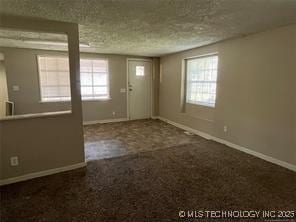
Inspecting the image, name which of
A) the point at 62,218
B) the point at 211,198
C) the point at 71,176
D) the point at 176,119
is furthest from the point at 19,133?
the point at 176,119

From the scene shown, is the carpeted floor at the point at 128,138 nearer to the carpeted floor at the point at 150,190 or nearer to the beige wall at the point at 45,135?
the carpeted floor at the point at 150,190

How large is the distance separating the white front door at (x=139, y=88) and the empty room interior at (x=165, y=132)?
1.67 m

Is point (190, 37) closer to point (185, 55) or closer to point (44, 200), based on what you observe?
Answer: point (185, 55)

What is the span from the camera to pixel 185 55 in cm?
488

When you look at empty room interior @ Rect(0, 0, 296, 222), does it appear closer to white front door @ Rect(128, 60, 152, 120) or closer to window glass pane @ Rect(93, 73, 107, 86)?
window glass pane @ Rect(93, 73, 107, 86)

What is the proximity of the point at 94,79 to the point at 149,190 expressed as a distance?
415cm

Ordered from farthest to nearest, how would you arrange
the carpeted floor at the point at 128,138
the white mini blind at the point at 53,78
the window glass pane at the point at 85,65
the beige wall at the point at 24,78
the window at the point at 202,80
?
the window glass pane at the point at 85,65, the white mini blind at the point at 53,78, the beige wall at the point at 24,78, the window at the point at 202,80, the carpeted floor at the point at 128,138

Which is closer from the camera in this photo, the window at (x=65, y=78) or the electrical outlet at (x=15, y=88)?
the electrical outlet at (x=15, y=88)

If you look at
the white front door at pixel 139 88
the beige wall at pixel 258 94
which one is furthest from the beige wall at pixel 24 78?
the beige wall at pixel 258 94

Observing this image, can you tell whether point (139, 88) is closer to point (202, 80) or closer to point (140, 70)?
point (140, 70)

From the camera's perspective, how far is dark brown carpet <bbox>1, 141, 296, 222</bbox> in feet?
6.24

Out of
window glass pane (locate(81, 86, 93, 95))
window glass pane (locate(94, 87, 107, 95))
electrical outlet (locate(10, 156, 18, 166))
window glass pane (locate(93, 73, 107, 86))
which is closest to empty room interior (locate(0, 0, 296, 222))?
electrical outlet (locate(10, 156, 18, 166))

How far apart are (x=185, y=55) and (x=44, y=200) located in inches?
170

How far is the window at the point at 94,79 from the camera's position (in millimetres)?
5398
